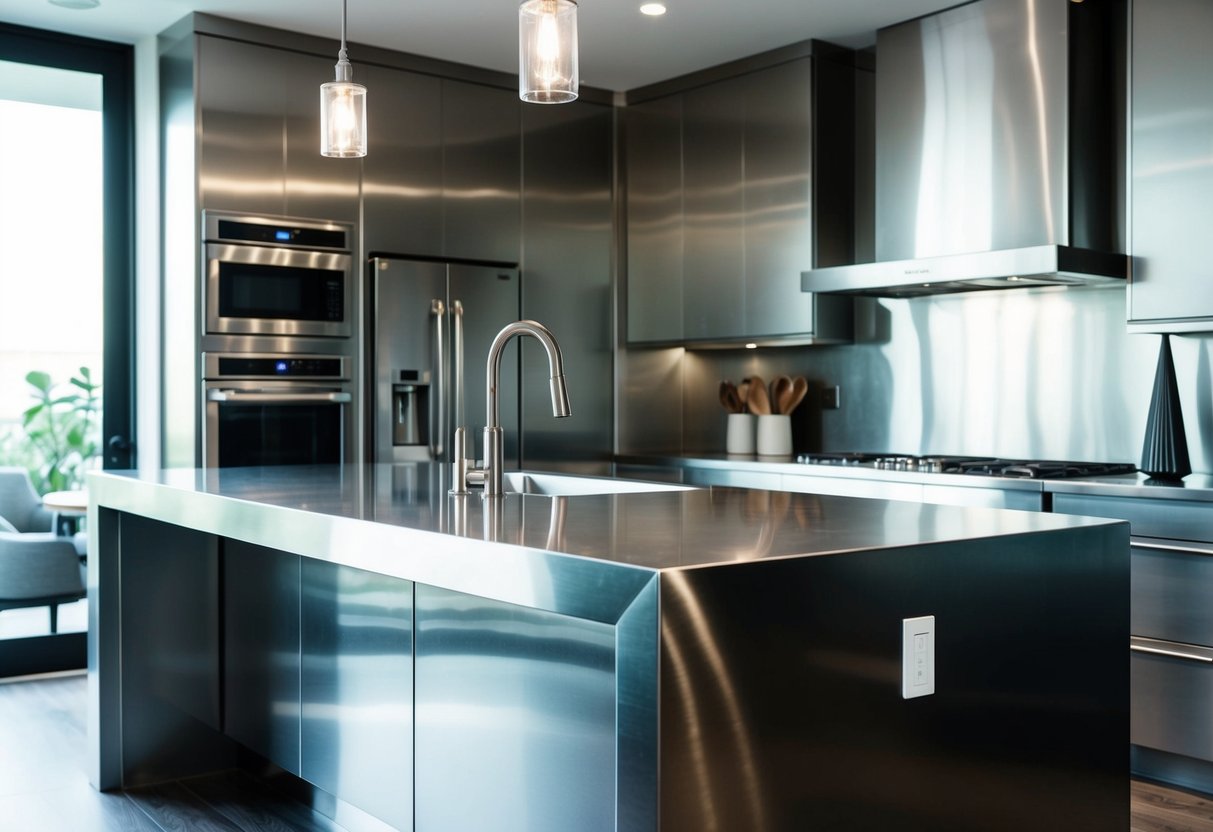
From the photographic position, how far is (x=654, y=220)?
5266 mm

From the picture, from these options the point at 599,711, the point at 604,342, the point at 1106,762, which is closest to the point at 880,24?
the point at 604,342

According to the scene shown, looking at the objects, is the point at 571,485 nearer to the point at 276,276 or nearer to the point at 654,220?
the point at 276,276

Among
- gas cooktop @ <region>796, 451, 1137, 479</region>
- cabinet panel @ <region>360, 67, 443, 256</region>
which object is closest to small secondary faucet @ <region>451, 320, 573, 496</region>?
gas cooktop @ <region>796, 451, 1137, 479</region>

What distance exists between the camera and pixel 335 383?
178 inches

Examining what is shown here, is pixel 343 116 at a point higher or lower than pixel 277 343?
higher

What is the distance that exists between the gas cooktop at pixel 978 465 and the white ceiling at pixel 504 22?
63.0 inches

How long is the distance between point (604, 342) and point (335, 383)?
4.52 feet

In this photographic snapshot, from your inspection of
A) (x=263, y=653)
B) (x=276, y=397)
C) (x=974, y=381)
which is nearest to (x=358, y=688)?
(x=263, y=653)

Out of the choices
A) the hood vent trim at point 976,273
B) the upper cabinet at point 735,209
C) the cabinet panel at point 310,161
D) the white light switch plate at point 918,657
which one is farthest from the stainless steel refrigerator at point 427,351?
the white light switch plate at point 918,657

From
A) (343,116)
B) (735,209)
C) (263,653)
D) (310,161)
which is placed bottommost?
(263,653)

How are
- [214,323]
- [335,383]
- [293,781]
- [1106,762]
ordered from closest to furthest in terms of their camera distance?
[1106,762], [293,781], [214,323], [335,383]

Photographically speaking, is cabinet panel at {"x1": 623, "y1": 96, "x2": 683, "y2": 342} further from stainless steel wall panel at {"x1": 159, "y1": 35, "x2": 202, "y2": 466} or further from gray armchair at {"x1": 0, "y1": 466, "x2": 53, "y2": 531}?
gray armchair at {"x1": 0, "y1": 466, "x2": 53, "y2": 531}

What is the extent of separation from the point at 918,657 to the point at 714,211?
11.8ft

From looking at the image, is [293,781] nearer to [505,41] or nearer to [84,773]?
[84,773]
